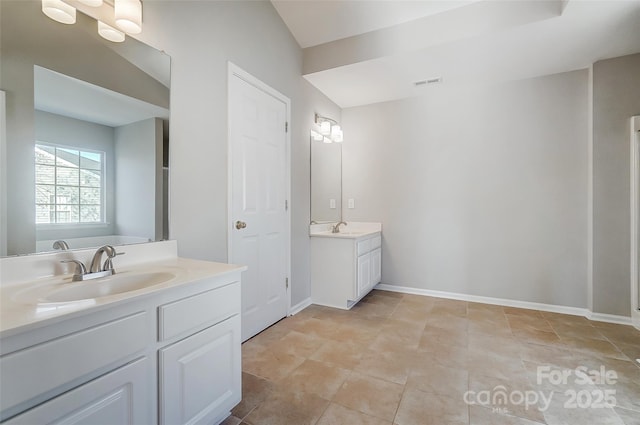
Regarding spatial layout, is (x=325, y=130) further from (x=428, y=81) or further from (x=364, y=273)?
(x=364, y=273)

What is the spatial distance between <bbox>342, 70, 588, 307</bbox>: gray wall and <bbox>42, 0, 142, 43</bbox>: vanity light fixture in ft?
9.44

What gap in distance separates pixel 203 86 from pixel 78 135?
0.85 m

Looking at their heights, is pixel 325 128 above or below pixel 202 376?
above

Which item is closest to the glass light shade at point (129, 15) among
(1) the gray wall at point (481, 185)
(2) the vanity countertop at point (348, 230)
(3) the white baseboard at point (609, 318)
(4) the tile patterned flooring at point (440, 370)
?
(4) the tile patterned flooring at point (440, 370)

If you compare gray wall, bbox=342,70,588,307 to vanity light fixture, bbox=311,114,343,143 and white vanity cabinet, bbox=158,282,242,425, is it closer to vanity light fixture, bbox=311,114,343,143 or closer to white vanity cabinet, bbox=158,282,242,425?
vanity light fixture, bbox=311,114,343,143

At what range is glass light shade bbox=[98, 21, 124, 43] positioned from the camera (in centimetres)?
138

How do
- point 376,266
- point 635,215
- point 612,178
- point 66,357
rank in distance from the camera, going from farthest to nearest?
point 376,266
point 612,178
point 635,215
point 66,357

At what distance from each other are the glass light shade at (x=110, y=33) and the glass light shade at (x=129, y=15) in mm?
45

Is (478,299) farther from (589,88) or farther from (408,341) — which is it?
(589,88)

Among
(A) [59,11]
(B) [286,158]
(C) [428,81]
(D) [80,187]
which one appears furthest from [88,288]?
(C) [428,81]

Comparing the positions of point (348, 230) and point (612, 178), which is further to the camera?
point (348, 230)

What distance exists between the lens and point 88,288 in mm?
1170

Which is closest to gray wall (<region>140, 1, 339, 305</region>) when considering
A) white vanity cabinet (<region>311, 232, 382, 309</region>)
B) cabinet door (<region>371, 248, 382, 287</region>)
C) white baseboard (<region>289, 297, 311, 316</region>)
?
white baseboard (<region>289, 297, 311, 316</region>)

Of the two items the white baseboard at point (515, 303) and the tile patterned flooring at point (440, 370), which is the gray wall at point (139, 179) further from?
the white baseboard at point (515, 303)
